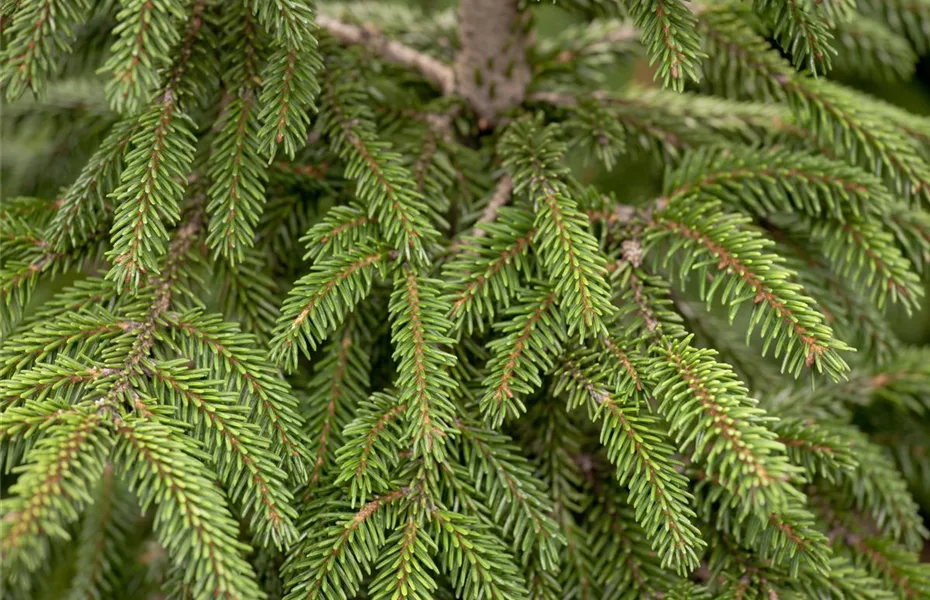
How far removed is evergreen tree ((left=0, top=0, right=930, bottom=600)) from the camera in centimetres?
73

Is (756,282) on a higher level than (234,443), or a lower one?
higher

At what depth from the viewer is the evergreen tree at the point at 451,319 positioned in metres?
0.73

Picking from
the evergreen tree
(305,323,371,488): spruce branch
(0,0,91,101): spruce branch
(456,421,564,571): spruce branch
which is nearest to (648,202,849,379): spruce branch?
the evergreen tree

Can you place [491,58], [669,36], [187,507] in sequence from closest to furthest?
[187,507] → [669,36] → [491,58]

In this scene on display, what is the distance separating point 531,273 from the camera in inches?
35.9

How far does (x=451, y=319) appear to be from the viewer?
84cm

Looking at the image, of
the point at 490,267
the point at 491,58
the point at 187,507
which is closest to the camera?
the point at 187,507

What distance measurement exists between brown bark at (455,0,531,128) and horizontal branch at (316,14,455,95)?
0.16 feet

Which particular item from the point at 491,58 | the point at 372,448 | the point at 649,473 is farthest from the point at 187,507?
the point at 491,58

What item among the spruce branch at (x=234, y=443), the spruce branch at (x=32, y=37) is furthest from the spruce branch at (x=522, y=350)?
the spruce branch at (x=32, y=37)

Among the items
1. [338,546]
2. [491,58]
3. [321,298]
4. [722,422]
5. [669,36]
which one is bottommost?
[338,546]

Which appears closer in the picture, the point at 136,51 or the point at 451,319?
→ the point at 136,51

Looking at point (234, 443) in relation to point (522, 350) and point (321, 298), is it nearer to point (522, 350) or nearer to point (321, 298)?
point (321, 298)

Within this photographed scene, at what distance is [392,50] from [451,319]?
54 centimetres
